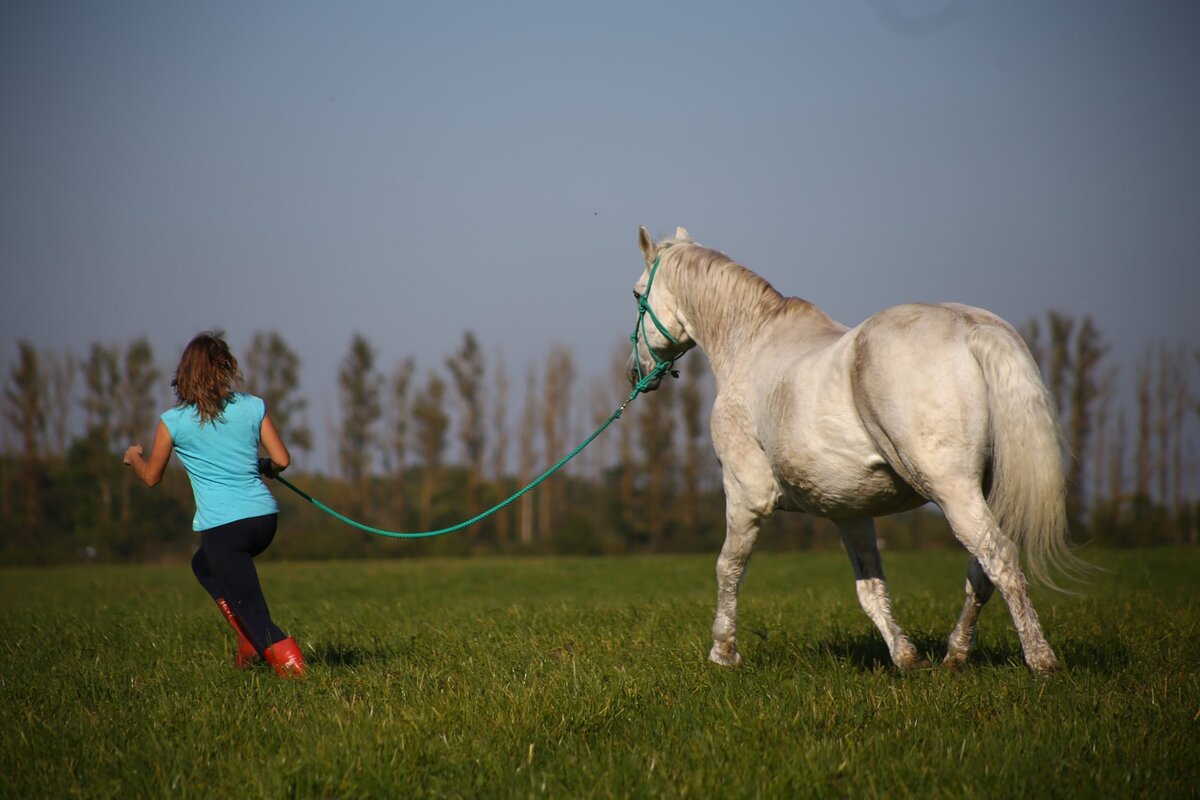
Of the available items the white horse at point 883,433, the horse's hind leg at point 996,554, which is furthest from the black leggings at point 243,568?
the horse's hind leg at point 996,554

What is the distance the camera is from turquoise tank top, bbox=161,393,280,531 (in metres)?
5.73

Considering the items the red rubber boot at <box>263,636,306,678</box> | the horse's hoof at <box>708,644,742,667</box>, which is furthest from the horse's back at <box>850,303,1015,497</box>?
the red rubber boot at <box>263,636,306,678</box>


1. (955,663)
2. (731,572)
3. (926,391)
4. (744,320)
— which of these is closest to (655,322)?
(744,320)

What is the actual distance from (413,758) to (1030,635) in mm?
2883

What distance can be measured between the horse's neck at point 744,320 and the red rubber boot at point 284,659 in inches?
121

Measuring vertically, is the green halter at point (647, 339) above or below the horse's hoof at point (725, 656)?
above

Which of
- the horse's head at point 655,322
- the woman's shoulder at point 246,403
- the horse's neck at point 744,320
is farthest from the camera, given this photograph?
the horse's head at point 655,322

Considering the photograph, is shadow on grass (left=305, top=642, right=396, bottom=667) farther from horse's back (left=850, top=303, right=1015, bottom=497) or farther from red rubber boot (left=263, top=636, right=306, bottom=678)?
horse's back (left=850, top=303, right=1015, bottom=497)

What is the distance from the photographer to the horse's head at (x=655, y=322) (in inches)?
285

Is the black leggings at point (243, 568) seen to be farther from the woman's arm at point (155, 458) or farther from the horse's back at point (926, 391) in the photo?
the horse's back at point (926, 391)

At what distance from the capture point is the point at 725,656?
6262mm

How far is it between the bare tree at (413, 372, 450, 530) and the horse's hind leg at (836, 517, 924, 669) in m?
43.5

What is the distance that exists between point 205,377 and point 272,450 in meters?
0.55

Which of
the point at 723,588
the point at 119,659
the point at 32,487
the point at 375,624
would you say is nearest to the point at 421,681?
the point at 723,588
